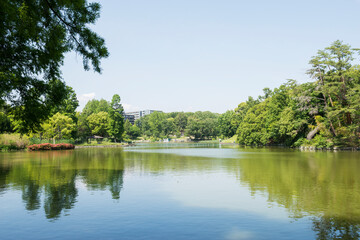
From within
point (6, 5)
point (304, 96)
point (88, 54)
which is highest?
point (304, 96)

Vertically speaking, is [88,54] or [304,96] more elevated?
[304,96]

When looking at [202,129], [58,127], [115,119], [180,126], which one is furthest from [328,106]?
[180,126]

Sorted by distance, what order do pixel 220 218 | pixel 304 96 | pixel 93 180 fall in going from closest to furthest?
pixel 220 218
pixel 93 180
pixel 304 96

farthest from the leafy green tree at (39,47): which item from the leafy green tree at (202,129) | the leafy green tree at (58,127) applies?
the leafy green tree at (202,129)

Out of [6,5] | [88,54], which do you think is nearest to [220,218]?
[88,54]

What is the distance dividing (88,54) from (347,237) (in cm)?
851

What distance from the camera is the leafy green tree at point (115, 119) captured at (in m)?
88.8

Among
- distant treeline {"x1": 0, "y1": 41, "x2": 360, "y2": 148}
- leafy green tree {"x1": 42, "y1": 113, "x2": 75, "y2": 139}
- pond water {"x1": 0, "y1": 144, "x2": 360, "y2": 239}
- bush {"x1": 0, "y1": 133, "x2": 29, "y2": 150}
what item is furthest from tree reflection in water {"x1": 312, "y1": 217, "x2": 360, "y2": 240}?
leafy green tree {"x1": 42, "y1": 113, "x2": 75, "y2": 139}

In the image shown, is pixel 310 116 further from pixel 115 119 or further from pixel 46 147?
pixel 115 119

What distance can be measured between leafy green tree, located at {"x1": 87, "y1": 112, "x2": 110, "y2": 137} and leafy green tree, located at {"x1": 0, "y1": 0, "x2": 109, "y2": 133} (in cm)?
8342

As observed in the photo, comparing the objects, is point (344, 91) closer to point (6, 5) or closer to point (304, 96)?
point (304, 96)

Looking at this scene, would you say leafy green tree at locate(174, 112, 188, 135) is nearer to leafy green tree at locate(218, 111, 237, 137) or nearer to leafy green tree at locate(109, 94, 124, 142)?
leafy green tree at locate(218, 111, 237, 137)

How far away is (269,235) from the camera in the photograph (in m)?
8.00

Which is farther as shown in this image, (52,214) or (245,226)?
(52,214)
